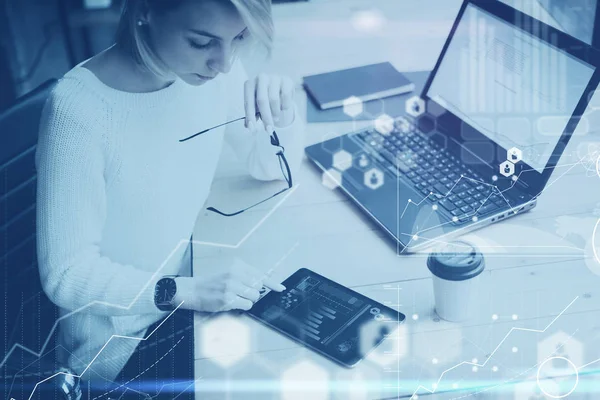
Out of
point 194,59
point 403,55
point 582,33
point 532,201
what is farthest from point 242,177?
point 582,33

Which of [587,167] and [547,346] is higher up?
[587,167]

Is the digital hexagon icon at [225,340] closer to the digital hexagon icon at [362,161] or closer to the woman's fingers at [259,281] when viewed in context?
the woman's fingers at [259,281]

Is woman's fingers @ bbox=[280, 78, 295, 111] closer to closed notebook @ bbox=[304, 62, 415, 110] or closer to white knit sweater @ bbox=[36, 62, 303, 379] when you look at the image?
white knit sweater @ bbox=[36, 62, 303, 379]

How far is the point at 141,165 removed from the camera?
88cm

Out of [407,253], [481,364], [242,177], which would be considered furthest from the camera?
[242,177]

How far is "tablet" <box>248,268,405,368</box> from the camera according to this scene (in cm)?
76

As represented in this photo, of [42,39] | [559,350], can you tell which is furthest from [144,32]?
[42,39]

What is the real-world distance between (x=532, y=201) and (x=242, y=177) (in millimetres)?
432

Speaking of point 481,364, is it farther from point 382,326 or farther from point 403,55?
point 403,55

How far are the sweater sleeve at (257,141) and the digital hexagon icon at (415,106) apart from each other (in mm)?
200

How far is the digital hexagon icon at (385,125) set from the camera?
1048 mm

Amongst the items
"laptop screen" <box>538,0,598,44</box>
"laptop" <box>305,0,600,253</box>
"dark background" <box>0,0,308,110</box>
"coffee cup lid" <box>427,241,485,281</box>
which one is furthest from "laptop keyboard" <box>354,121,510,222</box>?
"dark background" <box>0,0,308,110</box>

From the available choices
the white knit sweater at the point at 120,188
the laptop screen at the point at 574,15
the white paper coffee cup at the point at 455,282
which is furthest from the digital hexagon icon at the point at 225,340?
the laptop screen at the point at 574,15

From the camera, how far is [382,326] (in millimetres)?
780
